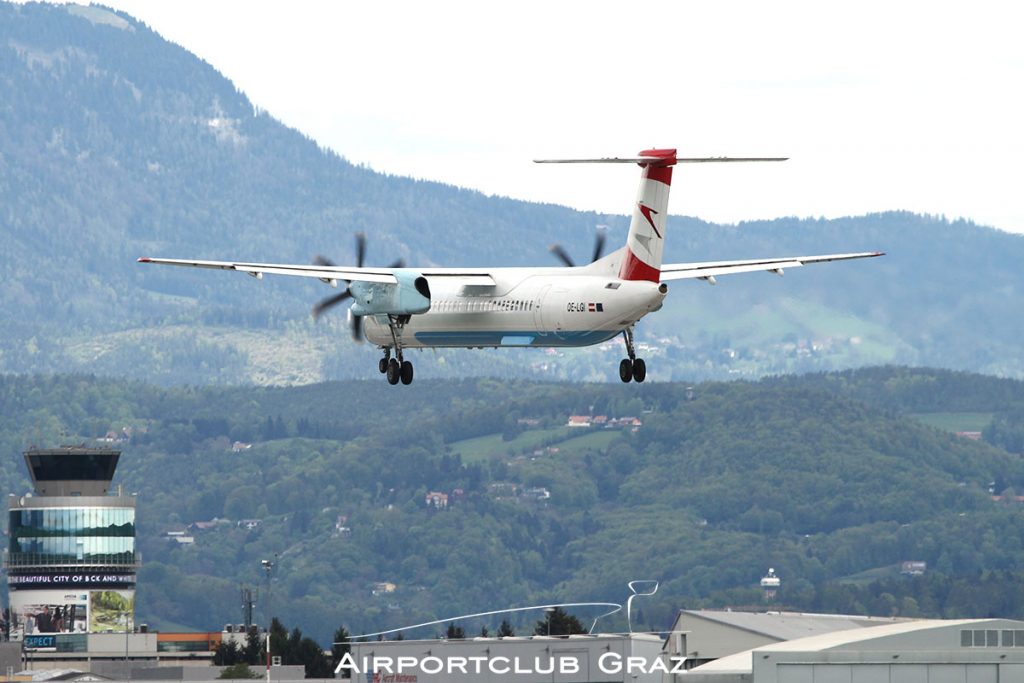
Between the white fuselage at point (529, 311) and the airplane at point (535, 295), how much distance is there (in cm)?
4

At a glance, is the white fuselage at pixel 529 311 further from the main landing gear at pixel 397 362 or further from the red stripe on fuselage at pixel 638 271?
the red stripe on fuselage at pixel 638 271

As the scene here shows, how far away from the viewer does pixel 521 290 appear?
87250 millimetres

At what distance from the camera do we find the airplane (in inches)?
3282

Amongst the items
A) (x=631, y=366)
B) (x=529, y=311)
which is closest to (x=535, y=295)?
(x=529, y=311)

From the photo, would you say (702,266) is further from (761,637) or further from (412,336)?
(761,637)

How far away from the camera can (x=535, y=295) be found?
3398 inches

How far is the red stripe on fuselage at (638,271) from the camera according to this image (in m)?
83.5

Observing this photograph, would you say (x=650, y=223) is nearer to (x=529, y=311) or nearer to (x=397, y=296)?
(x=529, y=311)

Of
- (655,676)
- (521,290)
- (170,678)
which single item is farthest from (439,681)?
(170,678)

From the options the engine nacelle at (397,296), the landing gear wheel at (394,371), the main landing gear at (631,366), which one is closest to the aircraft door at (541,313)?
the main landing gear at (631,366)

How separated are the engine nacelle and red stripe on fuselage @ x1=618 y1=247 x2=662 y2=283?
10122 mm

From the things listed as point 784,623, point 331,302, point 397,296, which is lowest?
point 784,623

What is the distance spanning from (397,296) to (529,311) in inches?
272

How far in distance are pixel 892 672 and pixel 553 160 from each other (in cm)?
2119
